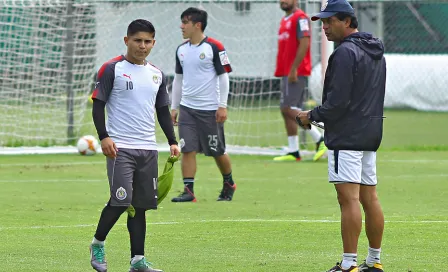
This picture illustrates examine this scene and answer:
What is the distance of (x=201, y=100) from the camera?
1177 centimetres

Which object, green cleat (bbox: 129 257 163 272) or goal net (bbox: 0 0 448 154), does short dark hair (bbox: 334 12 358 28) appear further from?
goal net (bbox: 0 0 448 154)

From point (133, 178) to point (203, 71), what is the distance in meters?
4.41

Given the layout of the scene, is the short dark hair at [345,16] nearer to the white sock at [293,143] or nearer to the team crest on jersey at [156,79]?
the team crest on jersey at [156,79]

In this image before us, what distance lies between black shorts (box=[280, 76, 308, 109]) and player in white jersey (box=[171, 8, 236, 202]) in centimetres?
377

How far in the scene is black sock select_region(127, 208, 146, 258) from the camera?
744 cm

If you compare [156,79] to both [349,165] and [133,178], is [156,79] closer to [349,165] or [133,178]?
[133,178]

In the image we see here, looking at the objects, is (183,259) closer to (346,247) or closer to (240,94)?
(346,247)

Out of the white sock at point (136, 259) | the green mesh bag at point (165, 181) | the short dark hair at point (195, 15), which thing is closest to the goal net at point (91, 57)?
the short dark hair at point (195, 15)

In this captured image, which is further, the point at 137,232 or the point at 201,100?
the point at 201,100

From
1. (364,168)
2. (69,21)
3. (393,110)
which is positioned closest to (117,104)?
(364,168)

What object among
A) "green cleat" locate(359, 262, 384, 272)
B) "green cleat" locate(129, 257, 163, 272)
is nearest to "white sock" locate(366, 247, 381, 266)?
"green cleat" locate(359, 262, 384, 272)

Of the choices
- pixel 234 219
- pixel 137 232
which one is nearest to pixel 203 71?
pixel 234 219

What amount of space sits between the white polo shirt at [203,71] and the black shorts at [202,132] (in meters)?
0.09

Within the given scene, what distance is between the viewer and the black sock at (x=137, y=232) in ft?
24.4
